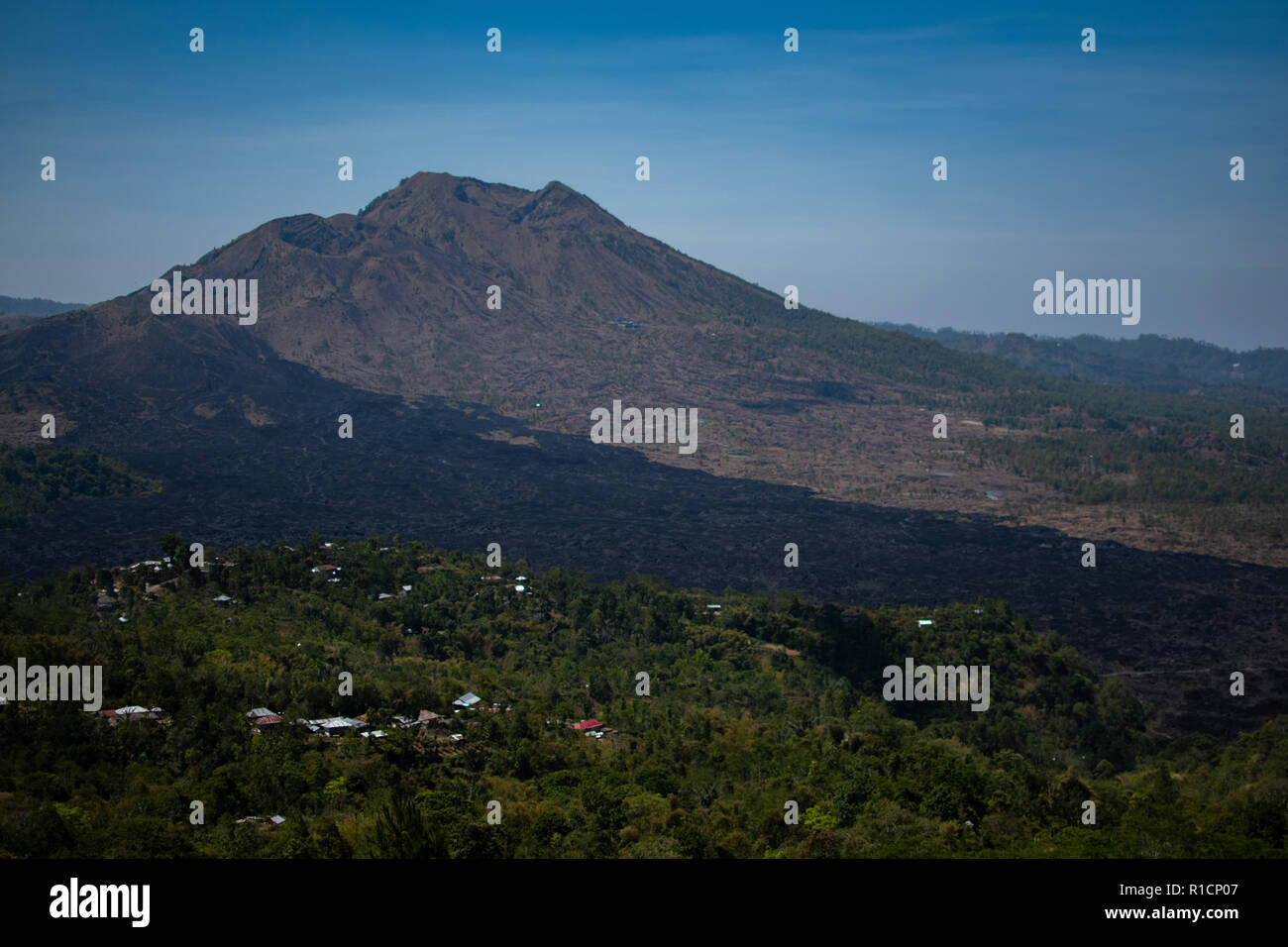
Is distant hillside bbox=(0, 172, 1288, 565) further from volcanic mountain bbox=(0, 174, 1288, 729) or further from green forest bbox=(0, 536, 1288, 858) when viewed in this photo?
green forest bbox=(0, 536, 1288, 858)

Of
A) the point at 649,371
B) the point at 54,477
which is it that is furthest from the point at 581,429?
the point at 54,477

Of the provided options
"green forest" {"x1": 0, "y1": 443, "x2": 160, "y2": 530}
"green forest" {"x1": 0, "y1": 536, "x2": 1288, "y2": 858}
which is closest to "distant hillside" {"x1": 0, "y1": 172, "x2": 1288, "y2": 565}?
"green forest" {"x1": 0, "y1": 443, "x2": 160, "y2": 530}

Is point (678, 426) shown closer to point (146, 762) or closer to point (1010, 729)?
point (1010, 729)

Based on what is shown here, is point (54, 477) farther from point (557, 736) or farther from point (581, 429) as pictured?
point (557, 736)

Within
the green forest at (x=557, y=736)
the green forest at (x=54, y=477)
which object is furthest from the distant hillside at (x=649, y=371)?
the green forest at (x=557, y=736)
